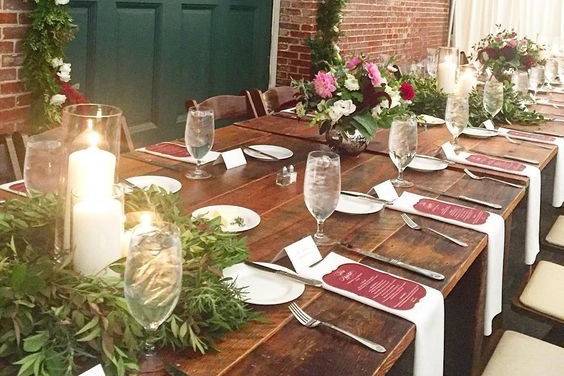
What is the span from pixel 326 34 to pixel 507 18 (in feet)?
11.9

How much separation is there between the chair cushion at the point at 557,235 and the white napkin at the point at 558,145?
0.17 metres

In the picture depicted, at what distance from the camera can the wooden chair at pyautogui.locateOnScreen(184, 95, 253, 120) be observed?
9.20 feet

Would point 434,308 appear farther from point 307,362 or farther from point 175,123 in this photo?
point 175,123

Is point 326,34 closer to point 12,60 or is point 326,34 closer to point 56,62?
point 56,62

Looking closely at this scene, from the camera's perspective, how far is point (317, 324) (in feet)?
3.61

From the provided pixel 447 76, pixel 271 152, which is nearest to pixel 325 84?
pixel 271 152

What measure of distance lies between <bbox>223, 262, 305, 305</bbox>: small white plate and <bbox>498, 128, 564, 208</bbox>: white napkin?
5.85ft

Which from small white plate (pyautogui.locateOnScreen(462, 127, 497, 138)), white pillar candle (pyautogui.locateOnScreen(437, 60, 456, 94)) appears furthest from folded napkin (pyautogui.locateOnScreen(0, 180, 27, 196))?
white pillar candle (pyautogui.locateOnScreen(437, 60, 456, 94))

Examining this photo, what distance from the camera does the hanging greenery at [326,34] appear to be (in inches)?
190

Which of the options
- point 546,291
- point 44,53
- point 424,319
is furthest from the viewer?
point 44,53

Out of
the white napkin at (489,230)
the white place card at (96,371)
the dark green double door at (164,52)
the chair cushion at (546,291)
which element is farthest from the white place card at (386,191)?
the dark green double door at (164,52)

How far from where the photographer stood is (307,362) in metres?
0.99

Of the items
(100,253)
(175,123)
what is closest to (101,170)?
(100,253)

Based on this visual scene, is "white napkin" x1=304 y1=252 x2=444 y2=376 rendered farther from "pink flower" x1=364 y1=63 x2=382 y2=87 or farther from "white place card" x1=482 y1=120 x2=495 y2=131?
"white place card" x1=482 y1=120 x2=495 y2=131
